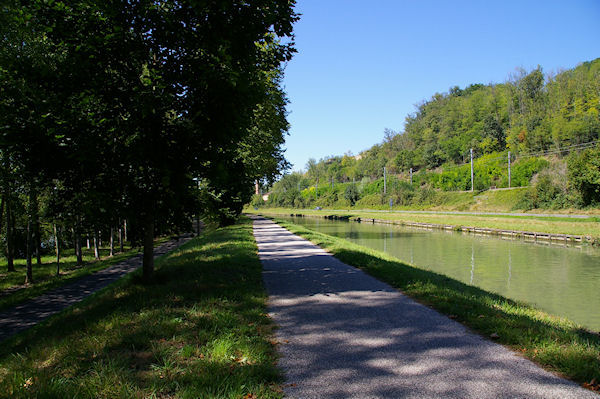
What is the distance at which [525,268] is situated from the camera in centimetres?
1548

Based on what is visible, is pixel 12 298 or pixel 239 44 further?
pixel 12 298

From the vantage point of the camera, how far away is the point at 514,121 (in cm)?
7100

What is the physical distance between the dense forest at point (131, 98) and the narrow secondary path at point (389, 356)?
3013 mm

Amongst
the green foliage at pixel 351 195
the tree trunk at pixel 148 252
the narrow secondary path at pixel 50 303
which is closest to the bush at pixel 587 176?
the narrow secondary path at pixel 50 303

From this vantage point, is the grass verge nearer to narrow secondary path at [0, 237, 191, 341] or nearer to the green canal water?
narrow secondary path at [0, 237, 191, 341]

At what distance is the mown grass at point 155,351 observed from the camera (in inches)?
131

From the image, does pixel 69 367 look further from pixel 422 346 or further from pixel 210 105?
pixel 210 105

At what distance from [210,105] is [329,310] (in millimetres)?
3936

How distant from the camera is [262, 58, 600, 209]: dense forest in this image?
1454 inches

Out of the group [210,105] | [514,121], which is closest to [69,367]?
[210,105]

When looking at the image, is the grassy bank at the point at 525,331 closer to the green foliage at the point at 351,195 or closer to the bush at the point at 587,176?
the bush at the point at 587,176

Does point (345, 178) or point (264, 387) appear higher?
point (345, 178)

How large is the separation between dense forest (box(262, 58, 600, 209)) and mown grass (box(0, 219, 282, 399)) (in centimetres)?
3610

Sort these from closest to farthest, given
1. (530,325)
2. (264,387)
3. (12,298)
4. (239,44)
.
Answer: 1. (264,387)
2. (530,325)
3. (239,44)
4. (12,298)
